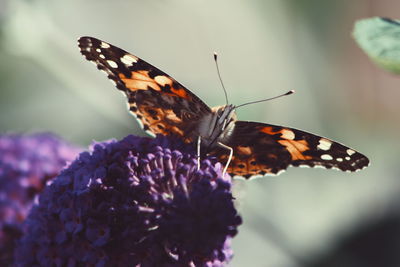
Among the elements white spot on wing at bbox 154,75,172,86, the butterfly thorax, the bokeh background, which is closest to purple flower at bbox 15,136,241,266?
the butterfly thorax

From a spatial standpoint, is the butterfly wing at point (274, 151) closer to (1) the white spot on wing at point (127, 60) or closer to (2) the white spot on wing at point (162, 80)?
(2) the white spot on wing at point (162, 80)

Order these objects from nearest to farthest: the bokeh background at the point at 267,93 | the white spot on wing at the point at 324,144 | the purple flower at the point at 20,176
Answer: the white spot on wing at the point at 324,144
the purple flower at the point at 20,176
the bokeh background at the point at 267,93

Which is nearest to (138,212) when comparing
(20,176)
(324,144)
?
(324,144)

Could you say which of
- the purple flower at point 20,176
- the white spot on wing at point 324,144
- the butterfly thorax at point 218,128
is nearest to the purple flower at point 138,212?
the butterfly thorax at point 218,128

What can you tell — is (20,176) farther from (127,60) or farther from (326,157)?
(326,157)

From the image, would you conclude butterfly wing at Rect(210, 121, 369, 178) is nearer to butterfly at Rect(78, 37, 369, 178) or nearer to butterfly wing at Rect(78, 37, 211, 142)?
butterfly at Rect(78, 37, 369, 178)

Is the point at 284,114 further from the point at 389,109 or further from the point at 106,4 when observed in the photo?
the point at 106,4
